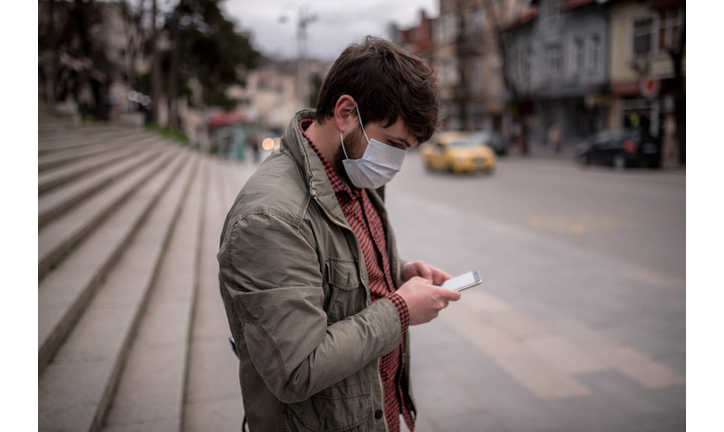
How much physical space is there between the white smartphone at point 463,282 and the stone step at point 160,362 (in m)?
1.78

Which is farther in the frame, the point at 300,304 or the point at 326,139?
the point at 326,139

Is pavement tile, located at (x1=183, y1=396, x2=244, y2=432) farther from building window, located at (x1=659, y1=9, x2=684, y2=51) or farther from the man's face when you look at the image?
building window, located at (x1=659, y1=9, x2=684, y2=51)

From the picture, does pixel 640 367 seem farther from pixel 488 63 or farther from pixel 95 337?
pixel 488 63

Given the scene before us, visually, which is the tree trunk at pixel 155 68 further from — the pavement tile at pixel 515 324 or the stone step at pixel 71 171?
the pavement tile at pixel 515 324

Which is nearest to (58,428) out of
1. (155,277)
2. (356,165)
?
(356,165)

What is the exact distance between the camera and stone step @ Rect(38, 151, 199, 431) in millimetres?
2336

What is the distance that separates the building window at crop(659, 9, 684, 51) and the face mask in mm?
21502

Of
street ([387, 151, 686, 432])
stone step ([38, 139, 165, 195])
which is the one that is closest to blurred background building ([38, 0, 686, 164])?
stone step ([38, 139, 165, 195])

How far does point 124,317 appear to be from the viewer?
11.1ft

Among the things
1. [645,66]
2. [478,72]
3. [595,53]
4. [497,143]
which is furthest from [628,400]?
[478,72]

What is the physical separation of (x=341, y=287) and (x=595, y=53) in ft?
94.8

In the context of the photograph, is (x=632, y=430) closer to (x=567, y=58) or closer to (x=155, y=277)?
(x=155, y=277)

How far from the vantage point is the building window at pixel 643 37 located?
72.3 feet

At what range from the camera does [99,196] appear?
6.18 m
